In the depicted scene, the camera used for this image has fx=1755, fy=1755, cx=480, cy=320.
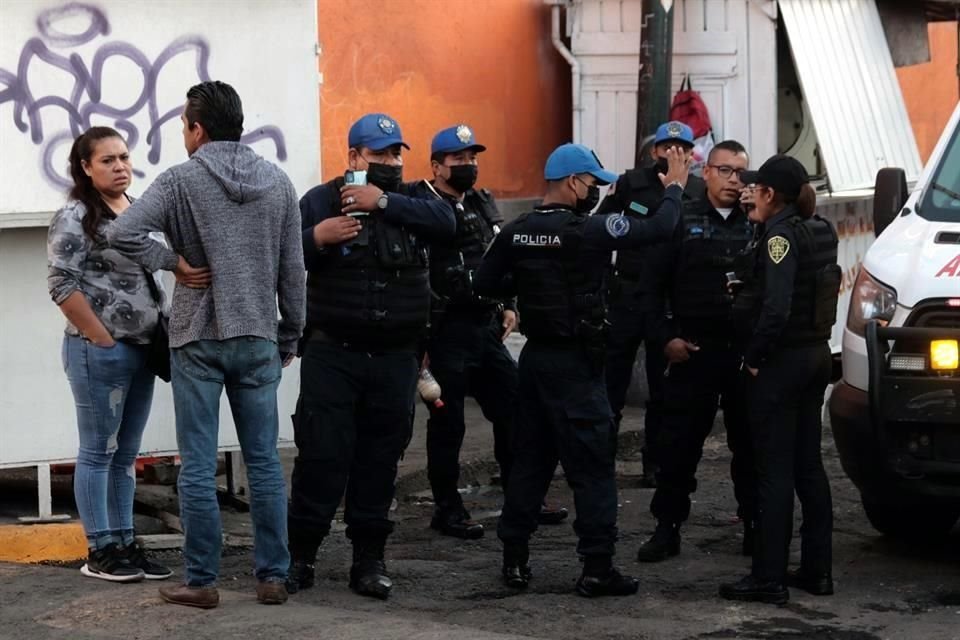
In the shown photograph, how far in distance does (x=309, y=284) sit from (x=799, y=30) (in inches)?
237

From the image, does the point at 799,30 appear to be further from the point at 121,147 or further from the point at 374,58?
the point at 121,147

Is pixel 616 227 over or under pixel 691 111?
under

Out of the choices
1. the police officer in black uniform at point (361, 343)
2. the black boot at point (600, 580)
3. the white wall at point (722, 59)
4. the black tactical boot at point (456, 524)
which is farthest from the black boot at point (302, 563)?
the white wall at point (722, 59)

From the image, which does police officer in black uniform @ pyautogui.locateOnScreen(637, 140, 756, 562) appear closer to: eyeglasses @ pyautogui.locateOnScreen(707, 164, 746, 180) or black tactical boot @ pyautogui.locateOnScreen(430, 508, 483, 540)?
eyeglasses @ pyautogui.locateOnScreen(707, 164, 746, 180)

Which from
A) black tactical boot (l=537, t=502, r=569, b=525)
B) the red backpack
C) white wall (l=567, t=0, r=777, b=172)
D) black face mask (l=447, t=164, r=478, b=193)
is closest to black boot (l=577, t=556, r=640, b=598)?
black tactical boot (l=537, t=502, r=569, b=525)

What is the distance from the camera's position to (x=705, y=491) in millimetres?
9070

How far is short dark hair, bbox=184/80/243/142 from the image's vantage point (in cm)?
596

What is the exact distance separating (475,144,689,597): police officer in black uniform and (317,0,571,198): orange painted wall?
182 inches

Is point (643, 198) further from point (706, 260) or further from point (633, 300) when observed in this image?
point (706, 260)

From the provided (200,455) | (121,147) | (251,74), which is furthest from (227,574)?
(251,74)

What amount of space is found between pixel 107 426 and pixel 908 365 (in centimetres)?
302

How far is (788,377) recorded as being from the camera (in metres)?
6.64

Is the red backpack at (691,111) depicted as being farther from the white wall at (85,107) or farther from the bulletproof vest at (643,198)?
the white wall at (85,107)

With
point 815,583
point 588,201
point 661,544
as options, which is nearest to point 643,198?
point 588,201
